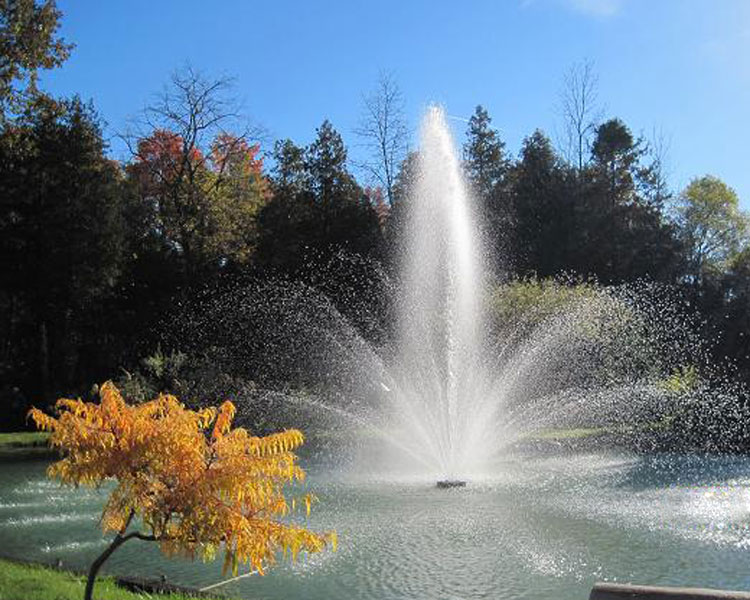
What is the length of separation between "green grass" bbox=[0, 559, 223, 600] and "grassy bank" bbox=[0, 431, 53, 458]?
47.0 feet

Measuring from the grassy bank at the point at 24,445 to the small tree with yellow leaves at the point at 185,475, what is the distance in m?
16.6

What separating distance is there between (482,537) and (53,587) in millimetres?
4620

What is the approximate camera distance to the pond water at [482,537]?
7.21 metres

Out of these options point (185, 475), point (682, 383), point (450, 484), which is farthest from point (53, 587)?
point (682, 383)

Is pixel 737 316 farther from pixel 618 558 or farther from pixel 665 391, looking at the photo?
pixel 618 558

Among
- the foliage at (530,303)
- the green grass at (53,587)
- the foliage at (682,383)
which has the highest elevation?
the foliage at (530,303)

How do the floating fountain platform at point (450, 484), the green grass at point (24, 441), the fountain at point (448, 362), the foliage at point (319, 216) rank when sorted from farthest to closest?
the foliage at point (319, 216) → the green grass at point (24, 441) → the fountain at point (448, 362) → the floating fountain platform at point (450, 484)

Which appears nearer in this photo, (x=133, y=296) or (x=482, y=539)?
(x=482, y=539)

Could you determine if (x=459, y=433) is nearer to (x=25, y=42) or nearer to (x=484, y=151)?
(x=25, y=42)

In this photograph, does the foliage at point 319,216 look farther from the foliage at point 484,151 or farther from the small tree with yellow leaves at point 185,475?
the small tree with yellow leaves at point 185,475

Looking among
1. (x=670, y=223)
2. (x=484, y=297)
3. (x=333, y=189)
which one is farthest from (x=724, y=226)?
(x=484, y=297)

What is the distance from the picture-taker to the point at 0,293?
3130 centimetres

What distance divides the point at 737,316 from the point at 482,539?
27.9m

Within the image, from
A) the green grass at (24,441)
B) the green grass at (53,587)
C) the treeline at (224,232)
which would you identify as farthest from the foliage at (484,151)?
the green grass at (53,587)
